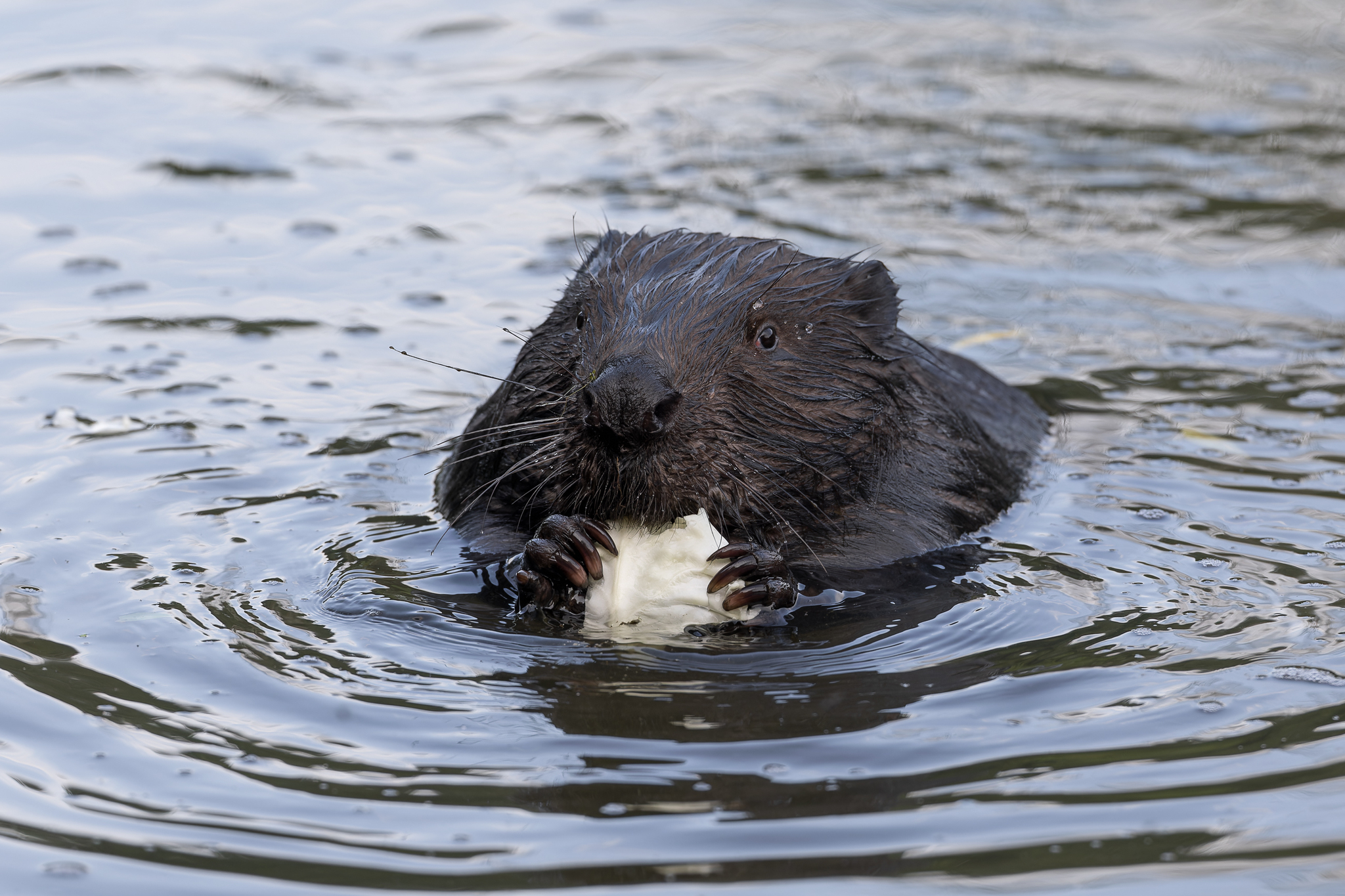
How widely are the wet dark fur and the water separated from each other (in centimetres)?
25

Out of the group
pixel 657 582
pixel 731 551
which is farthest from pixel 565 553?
pixel 731 551

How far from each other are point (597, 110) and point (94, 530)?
722 centimetres

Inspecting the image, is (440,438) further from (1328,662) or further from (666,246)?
(1328,662)

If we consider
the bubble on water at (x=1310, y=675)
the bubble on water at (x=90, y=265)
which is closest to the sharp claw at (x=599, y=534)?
the bubble on water at (x=1310, y=675)

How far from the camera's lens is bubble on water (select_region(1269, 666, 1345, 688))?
190 inches

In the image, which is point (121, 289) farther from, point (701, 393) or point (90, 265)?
point (701, 393)

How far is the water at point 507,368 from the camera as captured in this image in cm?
400

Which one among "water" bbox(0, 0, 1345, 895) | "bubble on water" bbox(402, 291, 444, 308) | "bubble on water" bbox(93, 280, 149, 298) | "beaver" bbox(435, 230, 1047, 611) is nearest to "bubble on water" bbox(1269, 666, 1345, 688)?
"water" bbox(0, 0, 1345, 895)

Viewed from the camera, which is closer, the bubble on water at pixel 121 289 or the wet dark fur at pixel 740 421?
the wet dark fur at pixel 740 421

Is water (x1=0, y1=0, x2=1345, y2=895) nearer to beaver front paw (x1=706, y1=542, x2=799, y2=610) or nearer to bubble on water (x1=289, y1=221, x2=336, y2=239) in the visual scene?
bubble on water (x1=289, y1=221, x2=336, y2=239)

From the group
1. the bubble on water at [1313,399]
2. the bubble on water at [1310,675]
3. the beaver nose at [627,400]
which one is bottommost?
the bubble on water at [1310,675]

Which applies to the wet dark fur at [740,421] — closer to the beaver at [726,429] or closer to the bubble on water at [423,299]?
the beaver at [726,429]

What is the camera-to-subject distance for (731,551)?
5.01 meters

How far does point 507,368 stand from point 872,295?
116 inches
